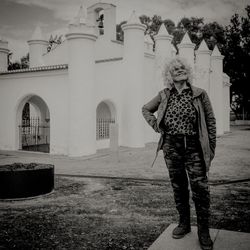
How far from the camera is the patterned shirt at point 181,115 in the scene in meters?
4.31

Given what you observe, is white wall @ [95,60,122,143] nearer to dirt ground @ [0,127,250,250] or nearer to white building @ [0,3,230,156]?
white building @ [0,3,230,156]

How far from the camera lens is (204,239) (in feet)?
14.1

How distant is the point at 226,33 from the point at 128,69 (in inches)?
1095

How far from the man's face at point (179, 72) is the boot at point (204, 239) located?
1814 mm

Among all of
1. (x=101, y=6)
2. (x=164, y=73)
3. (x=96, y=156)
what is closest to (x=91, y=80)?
(x=96, y=156)

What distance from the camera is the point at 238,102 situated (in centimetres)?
4366

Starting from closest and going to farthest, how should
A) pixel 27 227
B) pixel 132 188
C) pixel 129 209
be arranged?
1. pixel 27 227
2. pixel 129 209
3. pixel 132 188

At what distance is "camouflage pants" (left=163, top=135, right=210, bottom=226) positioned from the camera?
14.1 feet

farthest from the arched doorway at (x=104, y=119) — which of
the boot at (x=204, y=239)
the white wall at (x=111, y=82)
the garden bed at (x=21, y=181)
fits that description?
the boot at (x=204, y=239)

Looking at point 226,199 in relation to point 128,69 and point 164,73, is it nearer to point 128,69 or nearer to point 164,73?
point 164,73

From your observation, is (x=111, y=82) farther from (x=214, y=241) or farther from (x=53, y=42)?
(x=53, y=42)

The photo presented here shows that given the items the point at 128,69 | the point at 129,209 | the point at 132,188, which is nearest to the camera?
the point at 129,209

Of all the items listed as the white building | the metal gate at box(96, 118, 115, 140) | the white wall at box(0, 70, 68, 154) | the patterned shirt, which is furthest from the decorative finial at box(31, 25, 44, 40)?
the patterned shirt

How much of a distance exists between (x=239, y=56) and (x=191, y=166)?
127 ft
